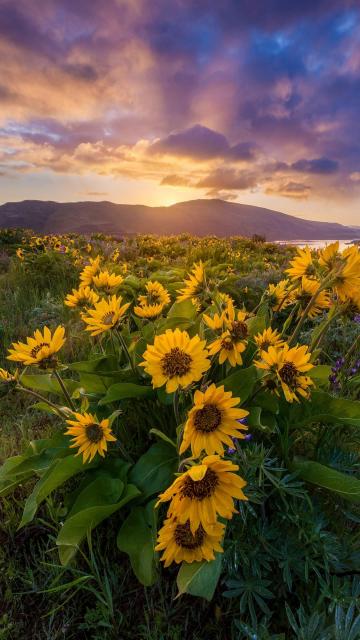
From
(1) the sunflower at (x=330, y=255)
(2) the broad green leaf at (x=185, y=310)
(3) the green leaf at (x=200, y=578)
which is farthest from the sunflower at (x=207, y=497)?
(2) the broad green leaf at (x=185, y=310)

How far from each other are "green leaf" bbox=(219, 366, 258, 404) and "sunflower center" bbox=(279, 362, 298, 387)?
254mm

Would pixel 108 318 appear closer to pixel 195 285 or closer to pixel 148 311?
pixel 148 311

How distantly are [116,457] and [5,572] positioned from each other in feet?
2.02

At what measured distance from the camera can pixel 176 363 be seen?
1389mm

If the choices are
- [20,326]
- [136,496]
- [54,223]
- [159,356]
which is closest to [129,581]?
[136,496]

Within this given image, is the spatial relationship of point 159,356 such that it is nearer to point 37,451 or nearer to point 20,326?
point 37,451

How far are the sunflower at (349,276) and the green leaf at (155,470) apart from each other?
3.16 feet

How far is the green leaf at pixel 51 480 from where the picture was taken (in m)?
1.60

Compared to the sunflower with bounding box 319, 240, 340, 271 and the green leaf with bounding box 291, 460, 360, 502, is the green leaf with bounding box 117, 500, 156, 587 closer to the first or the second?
the green leaf with bounding box 291, 460, 360, 502

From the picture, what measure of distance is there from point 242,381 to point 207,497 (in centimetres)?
65

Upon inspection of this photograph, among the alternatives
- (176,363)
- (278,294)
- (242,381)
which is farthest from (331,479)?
(278,294)

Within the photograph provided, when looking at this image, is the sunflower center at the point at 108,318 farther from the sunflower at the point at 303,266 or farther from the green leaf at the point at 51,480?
the sunflower at the point at 303,266

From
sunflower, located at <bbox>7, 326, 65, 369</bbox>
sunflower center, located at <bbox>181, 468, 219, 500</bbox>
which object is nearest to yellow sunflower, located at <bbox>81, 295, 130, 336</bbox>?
sunflower, located at <bbox>7, 326, 65, 369</bbox>

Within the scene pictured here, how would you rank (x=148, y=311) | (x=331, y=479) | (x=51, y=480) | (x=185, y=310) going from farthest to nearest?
(x=185, y=310), (x=148, y=311), (x=51, y=480), (x=331, y=479)
